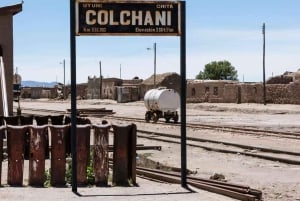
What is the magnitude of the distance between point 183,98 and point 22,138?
8.95 ft

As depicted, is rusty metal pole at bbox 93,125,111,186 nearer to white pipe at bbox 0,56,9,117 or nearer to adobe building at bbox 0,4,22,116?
white pipe at bbox 0,56,9,117

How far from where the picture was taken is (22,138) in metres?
10.5

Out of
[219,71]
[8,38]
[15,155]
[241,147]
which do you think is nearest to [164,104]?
[241,147]

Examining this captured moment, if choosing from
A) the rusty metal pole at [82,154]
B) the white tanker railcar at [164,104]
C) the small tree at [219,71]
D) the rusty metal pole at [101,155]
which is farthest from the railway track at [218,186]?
the small tree at [219,71]

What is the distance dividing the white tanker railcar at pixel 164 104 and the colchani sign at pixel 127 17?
95.0 ft

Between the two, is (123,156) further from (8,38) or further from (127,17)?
(8,38)

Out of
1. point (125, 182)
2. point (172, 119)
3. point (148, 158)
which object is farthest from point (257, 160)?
point (172, 119)

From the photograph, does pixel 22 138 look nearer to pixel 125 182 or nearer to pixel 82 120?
pixel 125 182

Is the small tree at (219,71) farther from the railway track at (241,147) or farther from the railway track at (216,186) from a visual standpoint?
the railway track at (216,186)

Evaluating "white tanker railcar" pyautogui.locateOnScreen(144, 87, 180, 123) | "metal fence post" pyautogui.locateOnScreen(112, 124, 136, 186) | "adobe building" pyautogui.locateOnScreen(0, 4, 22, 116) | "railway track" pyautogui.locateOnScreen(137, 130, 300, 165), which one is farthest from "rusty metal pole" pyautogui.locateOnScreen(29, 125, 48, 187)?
"white tanker railcar" pyautogui.locateOnScreen(144, 87, 180, 123)

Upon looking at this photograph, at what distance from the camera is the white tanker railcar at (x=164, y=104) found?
39.3 meters

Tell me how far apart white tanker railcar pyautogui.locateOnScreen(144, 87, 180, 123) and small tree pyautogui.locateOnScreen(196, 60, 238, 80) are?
366 feet

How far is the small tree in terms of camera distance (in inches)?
5950

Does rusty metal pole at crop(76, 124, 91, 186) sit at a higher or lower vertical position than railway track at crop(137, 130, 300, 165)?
higher
